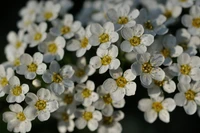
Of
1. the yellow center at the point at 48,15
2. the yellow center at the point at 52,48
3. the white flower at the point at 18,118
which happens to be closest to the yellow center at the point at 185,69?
the yellow center at the point at 52,48

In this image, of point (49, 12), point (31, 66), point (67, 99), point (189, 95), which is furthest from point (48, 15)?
point (189, 95)

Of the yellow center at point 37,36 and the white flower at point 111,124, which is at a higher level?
the yellow center at point 37,36

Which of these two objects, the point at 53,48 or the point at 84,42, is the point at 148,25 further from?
the point at 53,48

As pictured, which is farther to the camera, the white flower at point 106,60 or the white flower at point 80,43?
the white flower at point 80,43

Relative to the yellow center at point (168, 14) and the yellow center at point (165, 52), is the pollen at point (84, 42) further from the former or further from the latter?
the yellow center at point (168, 14)

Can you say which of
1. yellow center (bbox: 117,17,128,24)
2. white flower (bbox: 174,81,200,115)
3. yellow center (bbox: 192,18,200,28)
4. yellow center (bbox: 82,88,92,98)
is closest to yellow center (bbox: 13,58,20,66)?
yellow center (bbox: 82,88,92,98)

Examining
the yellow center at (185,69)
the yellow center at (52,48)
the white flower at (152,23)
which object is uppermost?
the yellow center at (52,48)

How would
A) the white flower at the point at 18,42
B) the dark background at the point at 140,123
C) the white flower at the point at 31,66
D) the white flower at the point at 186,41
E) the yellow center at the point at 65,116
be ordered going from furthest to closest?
the dark background at the point at 140,123 < the white flower at the point at 18,42 < the yellow center at the point at 65,116 < the white flower at the point at 186,41 < the white flower at the point at 31,66

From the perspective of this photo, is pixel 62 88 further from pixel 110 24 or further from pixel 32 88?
pixel 110 24
